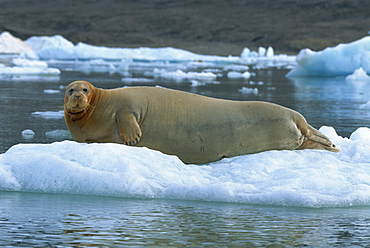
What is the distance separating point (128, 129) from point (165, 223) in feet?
5.44

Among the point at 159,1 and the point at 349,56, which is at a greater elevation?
the point at 159,1

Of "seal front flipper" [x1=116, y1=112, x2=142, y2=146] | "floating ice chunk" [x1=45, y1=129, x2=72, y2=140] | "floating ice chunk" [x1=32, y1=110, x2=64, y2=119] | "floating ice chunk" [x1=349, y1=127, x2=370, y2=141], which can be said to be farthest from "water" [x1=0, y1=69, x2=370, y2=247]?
"floating ice chunk" [x1=32, y1=110, x2=64, y2=119]

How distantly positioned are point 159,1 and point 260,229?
325 ft

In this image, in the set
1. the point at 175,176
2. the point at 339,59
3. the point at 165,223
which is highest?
the point at 339,59

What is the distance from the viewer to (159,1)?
101 m

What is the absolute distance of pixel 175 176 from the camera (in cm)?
493

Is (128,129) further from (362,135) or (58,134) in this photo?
(362,135)

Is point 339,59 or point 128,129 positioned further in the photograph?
point 339,59

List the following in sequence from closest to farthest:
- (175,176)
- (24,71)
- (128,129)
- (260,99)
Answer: (175,176) < (128,129) < (260,99) < (24,71)

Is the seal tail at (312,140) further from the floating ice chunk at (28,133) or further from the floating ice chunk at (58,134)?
the floating ice chunk at (28,133)

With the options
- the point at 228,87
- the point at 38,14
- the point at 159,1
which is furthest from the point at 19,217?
the point at 159,1

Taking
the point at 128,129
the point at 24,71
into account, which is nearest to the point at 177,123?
the point at 128,129

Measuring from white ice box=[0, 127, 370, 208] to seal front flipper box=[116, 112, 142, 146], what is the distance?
0.86 ft

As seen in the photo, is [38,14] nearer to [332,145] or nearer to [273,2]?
[273,2]
